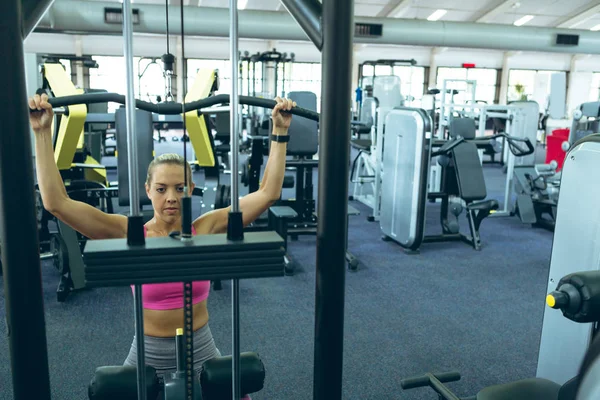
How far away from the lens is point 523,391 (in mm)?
1331

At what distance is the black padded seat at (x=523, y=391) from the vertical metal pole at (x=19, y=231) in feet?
3.50

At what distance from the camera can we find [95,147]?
18.2 ft

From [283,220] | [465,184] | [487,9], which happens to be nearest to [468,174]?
[465,184]

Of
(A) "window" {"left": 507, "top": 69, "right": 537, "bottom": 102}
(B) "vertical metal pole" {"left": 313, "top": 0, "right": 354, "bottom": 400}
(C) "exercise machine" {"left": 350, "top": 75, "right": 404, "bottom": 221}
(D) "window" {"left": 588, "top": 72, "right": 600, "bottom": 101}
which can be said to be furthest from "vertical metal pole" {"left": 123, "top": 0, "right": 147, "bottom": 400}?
(D) "window" {"left": 588, "top": 72, "right": 600, "bottom": 101}

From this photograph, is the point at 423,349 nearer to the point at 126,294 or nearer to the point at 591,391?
the point at 126,294

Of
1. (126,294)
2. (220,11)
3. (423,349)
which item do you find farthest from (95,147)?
(423,349)

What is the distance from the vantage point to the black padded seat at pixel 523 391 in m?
1.29

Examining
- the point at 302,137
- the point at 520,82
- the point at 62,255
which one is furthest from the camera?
the point at 520,82

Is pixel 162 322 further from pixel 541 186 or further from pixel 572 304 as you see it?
pixel 541 186

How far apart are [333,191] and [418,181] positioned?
12.0 feet

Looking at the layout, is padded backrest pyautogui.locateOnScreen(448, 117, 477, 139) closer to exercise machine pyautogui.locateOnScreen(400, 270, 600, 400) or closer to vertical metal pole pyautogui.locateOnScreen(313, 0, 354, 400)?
exercise machine pyautogui.locateOnScreen(400, 270, 600, 400)

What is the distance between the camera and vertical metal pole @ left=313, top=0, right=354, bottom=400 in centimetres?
70

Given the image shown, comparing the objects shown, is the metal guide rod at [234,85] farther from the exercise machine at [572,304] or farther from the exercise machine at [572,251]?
the exercise machine at [572,251]

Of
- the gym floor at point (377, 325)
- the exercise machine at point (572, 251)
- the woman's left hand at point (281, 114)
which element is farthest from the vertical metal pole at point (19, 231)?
the gym floor at point (377, 325)
